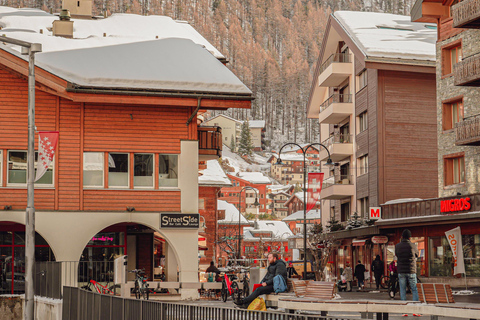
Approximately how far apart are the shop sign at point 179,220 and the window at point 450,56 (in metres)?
18.3

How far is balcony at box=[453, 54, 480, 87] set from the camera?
1494 inches

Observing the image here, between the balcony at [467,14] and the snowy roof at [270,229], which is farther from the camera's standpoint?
the snowy roof at [270,229]

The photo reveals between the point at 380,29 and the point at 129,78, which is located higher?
the point at 380,29

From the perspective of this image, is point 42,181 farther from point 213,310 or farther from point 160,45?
point 213,310

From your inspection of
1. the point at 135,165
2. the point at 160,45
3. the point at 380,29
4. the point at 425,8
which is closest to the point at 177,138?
the point at 135,165

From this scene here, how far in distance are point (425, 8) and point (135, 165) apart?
20486 mm

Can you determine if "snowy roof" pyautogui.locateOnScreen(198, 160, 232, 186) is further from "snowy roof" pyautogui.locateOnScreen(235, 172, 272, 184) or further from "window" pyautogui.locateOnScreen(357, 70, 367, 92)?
"snowy roof" pyautogui.locateOnScreen(235, 172, 272, 184)

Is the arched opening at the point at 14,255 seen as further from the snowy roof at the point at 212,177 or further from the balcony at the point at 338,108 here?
the snowy roof at the point at 212,177

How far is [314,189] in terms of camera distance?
143 feet

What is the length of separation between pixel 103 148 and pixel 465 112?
64.2 ft

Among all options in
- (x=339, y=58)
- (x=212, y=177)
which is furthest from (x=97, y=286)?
(x=212, y=177)

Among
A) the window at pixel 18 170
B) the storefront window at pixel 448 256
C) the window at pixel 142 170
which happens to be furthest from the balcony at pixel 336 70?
the window at pixel 18 170

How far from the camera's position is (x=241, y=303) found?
19953 millimetres

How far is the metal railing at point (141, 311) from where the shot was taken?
10.3 metres
